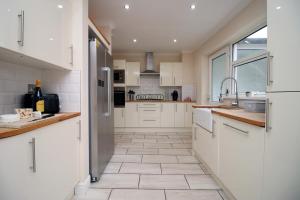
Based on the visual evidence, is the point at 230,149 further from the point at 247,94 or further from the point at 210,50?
the point at 210,50

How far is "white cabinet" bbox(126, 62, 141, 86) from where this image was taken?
210 inches

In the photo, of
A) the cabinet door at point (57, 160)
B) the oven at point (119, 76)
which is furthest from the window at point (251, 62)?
the oven at point (119, 76)

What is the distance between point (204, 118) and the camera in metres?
2.49

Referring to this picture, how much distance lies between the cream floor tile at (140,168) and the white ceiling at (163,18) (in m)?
2.35

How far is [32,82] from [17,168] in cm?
108

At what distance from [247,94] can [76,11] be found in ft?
8.26

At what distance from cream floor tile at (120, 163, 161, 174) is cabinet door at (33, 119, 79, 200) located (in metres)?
0.81

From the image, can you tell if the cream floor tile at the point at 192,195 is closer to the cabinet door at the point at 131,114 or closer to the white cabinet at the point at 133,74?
the cabinet door at the point at 131,114

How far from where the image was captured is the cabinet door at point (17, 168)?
0.89 metres

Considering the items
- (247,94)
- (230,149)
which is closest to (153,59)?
(247,94)

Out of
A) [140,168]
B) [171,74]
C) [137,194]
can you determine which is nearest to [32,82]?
[137,194]

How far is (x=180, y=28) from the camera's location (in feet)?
11.6

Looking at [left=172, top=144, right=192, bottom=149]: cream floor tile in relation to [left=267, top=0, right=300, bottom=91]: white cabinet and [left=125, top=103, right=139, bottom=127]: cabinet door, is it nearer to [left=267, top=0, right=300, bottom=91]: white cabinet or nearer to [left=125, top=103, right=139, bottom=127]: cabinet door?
[left=125, top=103, right=139, bottom=127]: cabinet door

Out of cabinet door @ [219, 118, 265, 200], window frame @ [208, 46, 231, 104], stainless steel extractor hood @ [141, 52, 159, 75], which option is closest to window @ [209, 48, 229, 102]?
window frame @ [208, 46, 231, 104]
